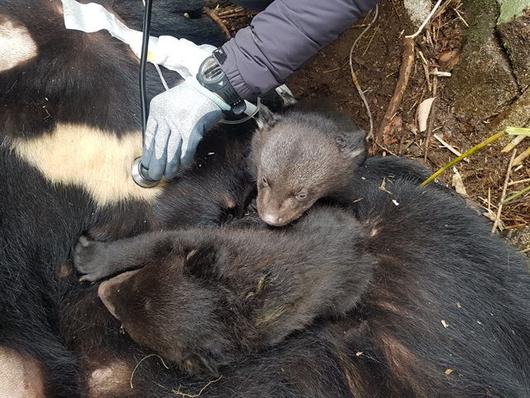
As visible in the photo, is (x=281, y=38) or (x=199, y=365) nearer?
(x=199, y=365)

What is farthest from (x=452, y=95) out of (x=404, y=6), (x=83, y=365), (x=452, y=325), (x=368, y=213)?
(x=83, y=365)

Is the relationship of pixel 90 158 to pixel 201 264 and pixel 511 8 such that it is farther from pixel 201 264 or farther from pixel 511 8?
pixel 511 8

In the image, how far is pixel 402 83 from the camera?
3.71 metres

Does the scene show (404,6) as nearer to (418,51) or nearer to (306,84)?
(418,51)

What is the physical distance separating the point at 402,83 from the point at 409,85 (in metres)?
0.08

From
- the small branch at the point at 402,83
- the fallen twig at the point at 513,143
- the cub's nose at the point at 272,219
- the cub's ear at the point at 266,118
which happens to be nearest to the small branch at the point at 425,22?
the small branch at the point at 402,83

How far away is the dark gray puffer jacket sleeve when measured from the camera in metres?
2.73

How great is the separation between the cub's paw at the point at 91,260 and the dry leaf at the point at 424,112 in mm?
1730

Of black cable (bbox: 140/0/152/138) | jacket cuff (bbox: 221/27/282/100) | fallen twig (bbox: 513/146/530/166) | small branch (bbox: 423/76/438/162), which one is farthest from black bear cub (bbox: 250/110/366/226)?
fallen twig (bbox: 513/146/530/166)

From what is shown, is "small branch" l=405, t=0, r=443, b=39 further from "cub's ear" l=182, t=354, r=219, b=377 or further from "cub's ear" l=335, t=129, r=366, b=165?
"cub's ear" l=182, t=354, r=219, b=377

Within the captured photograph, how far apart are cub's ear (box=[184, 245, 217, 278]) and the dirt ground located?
1.34 m

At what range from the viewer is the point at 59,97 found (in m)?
2.84

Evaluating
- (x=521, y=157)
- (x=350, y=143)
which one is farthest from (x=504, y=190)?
(x=350, y=143)

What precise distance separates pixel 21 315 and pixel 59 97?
0.81 meters
